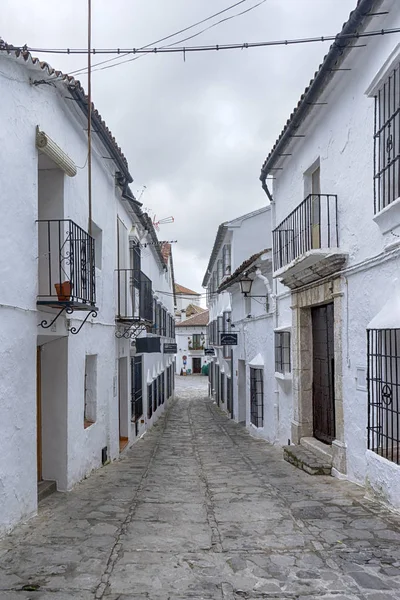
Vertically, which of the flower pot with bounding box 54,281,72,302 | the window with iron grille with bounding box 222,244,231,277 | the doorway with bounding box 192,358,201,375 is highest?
the window with iron grille with bounding box 222,244,231,277

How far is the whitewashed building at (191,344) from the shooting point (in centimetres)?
5212

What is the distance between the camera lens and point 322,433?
9055 millimetres

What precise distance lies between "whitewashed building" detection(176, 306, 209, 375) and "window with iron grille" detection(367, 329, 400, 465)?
44.9 m

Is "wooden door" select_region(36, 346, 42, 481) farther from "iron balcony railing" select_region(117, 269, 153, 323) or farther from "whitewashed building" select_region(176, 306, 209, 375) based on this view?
"whitewashed building" select_region(176, 306, 209, 375)

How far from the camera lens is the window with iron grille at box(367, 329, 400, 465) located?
5996 millimetres

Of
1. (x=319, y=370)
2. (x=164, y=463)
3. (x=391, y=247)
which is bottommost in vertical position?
(x=164, y=463)

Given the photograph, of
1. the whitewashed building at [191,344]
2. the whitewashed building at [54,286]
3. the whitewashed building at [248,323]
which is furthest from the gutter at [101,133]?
the whitewashed building at [191,344]

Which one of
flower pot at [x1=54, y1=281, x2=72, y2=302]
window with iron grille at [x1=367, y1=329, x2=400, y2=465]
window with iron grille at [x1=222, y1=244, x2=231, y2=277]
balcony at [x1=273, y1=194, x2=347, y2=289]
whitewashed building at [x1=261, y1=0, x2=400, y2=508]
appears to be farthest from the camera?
window with iron grille at [x1=222, y1=244, x2=231, y2=277]

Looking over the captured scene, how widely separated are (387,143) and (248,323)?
9432 mm

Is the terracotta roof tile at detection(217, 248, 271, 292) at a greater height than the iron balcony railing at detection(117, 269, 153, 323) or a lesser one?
greater

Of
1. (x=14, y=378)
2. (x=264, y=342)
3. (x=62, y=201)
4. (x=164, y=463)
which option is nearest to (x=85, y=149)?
(x=62, y=201)

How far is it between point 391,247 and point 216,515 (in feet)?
11.0

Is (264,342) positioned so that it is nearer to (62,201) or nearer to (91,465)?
(91,465)

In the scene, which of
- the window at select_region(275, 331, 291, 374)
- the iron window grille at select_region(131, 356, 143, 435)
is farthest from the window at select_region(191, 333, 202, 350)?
the window at select_region(275, 331, 291, 374)
